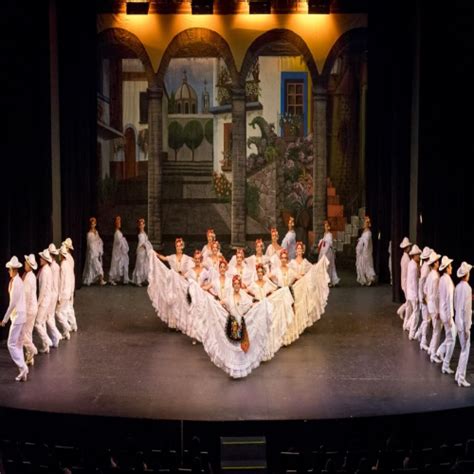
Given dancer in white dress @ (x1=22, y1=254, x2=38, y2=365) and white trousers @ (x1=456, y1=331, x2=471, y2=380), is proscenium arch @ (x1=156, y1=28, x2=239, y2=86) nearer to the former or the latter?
dancer in white dress @ (x1=22, y1=254, x2=38, y2=365)

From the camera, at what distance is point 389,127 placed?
19250 millimetres

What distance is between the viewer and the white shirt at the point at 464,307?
11385 millimetres

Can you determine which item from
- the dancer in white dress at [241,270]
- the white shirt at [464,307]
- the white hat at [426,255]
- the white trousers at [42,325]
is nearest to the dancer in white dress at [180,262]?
the dancer in white dress at [241,270]

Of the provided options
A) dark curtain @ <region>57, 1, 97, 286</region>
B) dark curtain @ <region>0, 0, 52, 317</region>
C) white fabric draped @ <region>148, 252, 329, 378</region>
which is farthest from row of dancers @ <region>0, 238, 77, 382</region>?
dark curtain @ <region>57, 1, 97, 286</region>

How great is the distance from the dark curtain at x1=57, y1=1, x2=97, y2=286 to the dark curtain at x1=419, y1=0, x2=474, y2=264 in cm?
654

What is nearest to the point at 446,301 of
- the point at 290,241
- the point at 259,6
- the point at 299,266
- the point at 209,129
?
the point at 299,266

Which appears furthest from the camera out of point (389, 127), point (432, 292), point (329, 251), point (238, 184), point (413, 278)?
point (238, 184)

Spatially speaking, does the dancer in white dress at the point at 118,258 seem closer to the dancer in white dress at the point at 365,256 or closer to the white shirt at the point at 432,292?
the dancer in white dress at the point at 365,256

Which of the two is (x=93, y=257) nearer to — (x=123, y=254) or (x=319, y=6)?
(x=123, y=254)

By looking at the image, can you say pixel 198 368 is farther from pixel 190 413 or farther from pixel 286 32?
pixel 286 32

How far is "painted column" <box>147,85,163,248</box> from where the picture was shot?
20.8m

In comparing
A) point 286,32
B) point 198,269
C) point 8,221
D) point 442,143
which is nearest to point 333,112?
point 286,32

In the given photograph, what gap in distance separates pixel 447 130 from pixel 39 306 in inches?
265

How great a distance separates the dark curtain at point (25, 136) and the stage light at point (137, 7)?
448 centimetres
